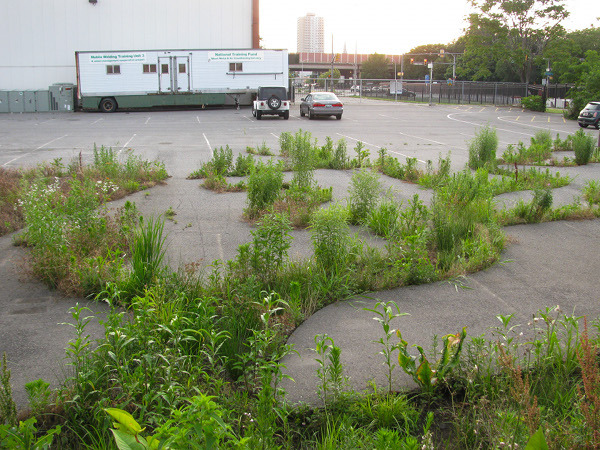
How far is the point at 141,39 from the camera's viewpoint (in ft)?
153

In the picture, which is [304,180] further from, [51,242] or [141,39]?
[141,39]

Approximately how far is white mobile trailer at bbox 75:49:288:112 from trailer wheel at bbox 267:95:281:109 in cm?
846

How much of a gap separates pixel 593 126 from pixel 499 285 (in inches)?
1201

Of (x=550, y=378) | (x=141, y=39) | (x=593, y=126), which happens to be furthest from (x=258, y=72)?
(x=550, y=378)

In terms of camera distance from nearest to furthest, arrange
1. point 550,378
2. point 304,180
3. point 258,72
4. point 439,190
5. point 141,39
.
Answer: point 550,378, point 439,190, point 304,180, point 258,72, point 141,39

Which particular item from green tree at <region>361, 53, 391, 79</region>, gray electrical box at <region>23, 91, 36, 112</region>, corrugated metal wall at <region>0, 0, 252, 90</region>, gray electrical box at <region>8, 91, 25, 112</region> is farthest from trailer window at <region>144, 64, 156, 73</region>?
green tree at <region>361, 53, 391, 79</region>

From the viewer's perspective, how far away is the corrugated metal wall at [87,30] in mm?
45250

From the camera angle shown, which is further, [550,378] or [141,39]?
[141,39]

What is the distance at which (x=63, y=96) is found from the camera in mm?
42875

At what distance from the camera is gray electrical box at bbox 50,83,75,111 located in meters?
42.8

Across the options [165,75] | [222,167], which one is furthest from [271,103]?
[222,167]

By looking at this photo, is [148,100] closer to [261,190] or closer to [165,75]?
[165,75]

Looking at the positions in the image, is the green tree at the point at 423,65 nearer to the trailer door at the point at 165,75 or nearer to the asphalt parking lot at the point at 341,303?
the trailer door at the point at 165,75

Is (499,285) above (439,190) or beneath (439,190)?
beneath
